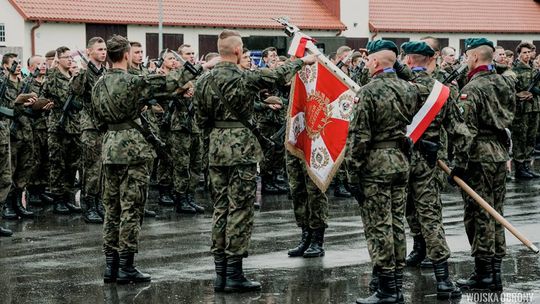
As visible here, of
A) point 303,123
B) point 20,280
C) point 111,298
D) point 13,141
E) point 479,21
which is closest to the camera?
point 111,298

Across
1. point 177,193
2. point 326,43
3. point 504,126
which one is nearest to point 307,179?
point 504,126

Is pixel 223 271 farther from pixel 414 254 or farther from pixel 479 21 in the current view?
pixel 479 21

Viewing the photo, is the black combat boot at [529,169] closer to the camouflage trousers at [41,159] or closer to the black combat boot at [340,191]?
the black combat boot at [340,191]

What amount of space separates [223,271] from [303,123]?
2066 millimetres

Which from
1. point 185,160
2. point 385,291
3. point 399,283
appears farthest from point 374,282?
point 185,160

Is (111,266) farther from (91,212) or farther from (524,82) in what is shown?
(524,82)

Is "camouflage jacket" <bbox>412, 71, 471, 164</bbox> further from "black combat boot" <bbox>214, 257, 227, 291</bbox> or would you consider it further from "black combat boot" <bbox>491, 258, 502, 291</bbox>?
"black combat boot" <bbox>214, 257, 227, 291</bbox>

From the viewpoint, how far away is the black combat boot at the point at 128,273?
399 inches

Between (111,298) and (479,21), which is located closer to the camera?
(111,298)

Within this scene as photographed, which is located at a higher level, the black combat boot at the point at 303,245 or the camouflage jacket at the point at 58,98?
the camouflage jacket at the point at 58,98

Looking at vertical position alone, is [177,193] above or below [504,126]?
below

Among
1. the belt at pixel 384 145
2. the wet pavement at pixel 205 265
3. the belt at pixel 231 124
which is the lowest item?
the wet pavement at pixel 205 265

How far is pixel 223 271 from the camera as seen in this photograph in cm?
987

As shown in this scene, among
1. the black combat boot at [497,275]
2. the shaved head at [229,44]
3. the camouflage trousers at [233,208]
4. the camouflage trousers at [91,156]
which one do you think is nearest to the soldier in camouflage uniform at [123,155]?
the shaved head at [229,44]
